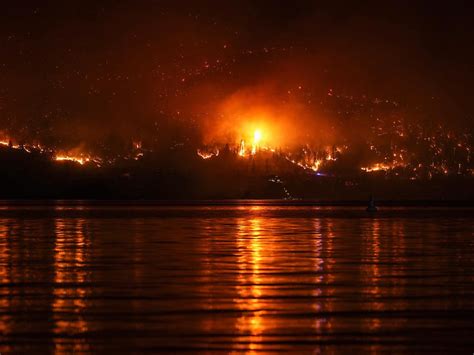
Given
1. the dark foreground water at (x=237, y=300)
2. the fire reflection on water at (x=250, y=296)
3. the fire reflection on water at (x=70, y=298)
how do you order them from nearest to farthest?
the dark foreground water at (x=237, y=300) → the fire reflection on water at (x=70, y=298) → the fire reflection on water at (x=250, y=296)

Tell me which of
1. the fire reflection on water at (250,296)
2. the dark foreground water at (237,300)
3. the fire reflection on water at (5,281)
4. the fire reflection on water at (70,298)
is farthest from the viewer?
the fire reflection on water at (5,281)

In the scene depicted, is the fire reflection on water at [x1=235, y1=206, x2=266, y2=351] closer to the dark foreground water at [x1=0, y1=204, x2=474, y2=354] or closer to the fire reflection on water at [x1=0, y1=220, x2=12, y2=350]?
the dark foreground water at [x1=0, y1=204, x2=474, y2=354]

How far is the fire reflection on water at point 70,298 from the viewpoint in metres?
22.5

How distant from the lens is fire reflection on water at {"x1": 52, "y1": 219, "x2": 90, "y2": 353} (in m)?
22.5

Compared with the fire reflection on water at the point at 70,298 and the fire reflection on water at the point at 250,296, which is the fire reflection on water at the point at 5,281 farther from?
the fire reflection on water at the point at 250,296

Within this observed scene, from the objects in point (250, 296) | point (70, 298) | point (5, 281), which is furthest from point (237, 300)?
point (5, 281)

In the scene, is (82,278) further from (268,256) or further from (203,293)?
(268,256)

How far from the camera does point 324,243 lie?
6116 cm

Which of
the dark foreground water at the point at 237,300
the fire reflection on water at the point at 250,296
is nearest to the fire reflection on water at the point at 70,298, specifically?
the dark foreground water at the point at 237,300

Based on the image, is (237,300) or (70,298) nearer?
(237,300)

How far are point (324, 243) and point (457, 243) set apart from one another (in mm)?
8014

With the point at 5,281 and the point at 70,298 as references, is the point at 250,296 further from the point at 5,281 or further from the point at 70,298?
→ the point at 5,281

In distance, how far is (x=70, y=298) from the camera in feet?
99.9

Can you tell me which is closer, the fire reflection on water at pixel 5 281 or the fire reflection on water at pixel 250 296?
the fire reflection on water at pixel 250 296
